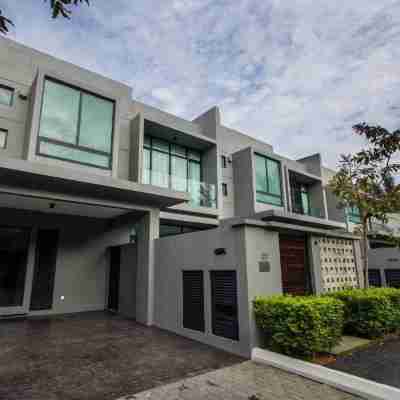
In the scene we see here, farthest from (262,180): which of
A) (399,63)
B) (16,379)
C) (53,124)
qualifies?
(16,379)

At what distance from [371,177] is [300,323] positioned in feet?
18.3

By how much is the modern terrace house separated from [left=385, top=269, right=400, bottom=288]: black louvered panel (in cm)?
336

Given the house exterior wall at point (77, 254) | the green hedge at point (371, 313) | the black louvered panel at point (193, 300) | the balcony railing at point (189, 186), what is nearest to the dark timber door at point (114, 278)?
the house exterior wall at point (77, 254)

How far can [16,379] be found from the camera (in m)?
4.32

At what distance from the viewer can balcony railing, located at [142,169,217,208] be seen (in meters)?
12.0

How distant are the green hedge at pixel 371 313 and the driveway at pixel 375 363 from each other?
50 centimetres

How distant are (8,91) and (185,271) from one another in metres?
9.10

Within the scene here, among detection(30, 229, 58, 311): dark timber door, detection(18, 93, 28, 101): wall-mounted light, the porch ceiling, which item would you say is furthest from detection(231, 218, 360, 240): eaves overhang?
detection(18, 93, 28, 101): wall-mounted light

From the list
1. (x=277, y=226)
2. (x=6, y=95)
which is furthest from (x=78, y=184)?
(x=6, y=95)

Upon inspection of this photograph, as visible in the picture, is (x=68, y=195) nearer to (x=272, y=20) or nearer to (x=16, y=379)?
(x=16, y=379)

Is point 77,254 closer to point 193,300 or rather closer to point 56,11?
point 193,300

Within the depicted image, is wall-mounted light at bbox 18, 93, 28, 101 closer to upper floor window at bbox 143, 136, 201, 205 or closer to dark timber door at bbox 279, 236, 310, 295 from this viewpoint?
upper floor window at bbox 143, 136, 201, 205

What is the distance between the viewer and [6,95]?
9.93m

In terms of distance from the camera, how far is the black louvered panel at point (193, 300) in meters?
6.53
